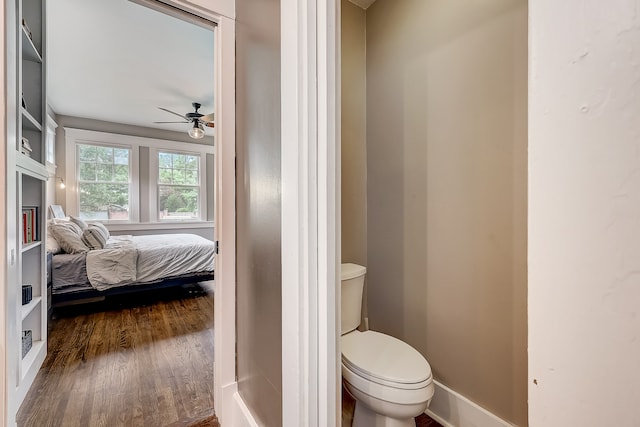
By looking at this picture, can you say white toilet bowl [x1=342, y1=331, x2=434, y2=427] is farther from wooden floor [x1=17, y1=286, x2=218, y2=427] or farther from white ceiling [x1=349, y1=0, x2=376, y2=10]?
white ceiling [x1=349, y1=0, x2=376, y2=10]

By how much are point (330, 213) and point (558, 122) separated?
614 millimetres

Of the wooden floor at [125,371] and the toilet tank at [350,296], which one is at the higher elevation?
the toilet tank at [350,296]

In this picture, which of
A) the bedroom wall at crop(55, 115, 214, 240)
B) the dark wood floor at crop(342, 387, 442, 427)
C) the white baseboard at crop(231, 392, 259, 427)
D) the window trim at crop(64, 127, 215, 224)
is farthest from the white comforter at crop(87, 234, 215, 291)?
the dark wood floor at crop(342, 387, 442, 427)

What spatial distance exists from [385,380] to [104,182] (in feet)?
18.1

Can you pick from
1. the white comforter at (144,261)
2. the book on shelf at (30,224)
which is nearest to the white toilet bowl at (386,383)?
the book on shelf at (30,224)

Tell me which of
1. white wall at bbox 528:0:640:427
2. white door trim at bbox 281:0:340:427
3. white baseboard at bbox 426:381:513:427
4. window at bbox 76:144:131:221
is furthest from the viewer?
window at bbox 76:144:131:221

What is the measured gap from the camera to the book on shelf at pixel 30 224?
1793 millimetres

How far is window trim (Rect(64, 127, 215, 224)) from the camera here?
4.54m

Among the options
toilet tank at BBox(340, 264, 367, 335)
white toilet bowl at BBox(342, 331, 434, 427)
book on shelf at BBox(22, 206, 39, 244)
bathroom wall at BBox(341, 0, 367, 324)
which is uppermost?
bathroom wall at BBox(341, 0, 367, 324)

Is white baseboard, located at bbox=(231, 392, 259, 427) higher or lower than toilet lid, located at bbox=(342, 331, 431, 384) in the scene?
lower

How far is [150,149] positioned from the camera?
5184mm

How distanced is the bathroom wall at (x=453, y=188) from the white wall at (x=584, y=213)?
108 cm

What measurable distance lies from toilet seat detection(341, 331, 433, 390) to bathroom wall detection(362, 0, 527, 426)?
34cm

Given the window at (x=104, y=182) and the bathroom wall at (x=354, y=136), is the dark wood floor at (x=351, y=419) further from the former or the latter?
the window at (x=104, y=182)
